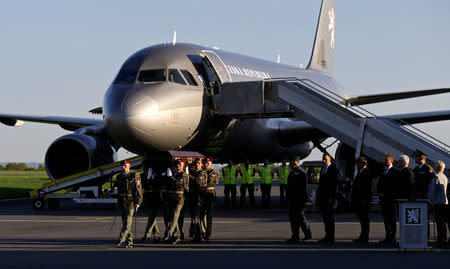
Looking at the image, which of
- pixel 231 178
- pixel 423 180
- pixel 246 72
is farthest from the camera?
pixel 231 178

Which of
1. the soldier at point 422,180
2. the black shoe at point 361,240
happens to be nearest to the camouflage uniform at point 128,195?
the black shoe at point 361,240

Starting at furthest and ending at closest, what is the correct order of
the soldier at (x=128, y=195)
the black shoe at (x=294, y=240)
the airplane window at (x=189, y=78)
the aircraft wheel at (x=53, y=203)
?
the aircraft wheel at (x=53, y=203) → the airplane window at (x=189, y=78) → the black shoe at (x=294, y=240) → the soldier at (x=128, y=195)

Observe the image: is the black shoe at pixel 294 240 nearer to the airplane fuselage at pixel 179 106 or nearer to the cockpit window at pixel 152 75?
the airplane fuselage at pixel 179 106

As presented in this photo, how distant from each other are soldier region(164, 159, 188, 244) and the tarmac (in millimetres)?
301

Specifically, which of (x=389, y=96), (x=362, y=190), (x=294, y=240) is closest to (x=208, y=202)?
(x=294, y=240)

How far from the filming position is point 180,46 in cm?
2025

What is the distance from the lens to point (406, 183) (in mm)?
13547

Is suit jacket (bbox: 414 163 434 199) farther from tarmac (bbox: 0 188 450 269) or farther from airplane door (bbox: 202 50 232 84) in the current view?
airplane door (bbox: 202 50 232 84)

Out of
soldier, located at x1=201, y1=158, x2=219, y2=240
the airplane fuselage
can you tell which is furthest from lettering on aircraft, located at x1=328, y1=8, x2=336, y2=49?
soldier, located at x1=201, y1=158, x2=219, y2=240

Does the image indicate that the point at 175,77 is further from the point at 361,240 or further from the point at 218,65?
the point at 361,240

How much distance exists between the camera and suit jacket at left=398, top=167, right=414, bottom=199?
13.5 m

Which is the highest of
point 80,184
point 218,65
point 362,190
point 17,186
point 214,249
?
point 218,65

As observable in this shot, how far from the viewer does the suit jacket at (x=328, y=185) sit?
1411cm
